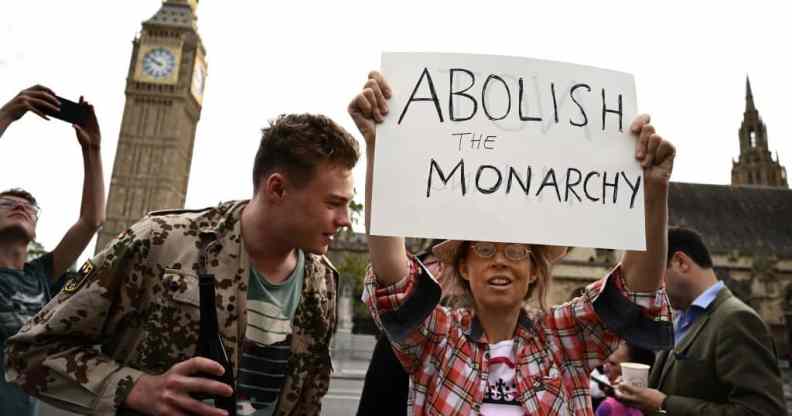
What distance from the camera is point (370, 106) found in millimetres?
1742

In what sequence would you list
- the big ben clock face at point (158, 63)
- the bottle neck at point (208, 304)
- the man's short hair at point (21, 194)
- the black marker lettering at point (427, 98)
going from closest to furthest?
the bottle neck at point (208, 304) < the black marker lettering at point (427, 98) < the man's short hair at point (21, 194) < the big ben clock face at point (158, 63)

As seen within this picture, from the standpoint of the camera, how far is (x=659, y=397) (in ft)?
8.43

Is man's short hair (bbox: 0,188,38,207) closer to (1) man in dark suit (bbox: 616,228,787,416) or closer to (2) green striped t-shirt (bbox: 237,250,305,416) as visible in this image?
(2) green striped t-shirt (bbox: 237,250,305,416)

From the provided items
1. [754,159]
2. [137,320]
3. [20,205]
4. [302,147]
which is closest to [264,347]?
[137,320]

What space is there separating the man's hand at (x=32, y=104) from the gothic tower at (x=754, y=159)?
6666 cm

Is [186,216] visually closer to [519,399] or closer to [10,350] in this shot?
[10,350]

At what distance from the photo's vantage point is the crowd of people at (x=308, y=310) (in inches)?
64.6

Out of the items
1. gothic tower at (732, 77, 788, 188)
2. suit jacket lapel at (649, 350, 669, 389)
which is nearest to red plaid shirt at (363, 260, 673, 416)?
suit jacket lapel at (649, 350, 669, 389)

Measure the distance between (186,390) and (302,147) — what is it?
920 millimetres

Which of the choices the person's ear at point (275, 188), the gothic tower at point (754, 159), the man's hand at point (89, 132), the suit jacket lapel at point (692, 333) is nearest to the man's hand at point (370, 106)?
the person's ear at point (275, 188)

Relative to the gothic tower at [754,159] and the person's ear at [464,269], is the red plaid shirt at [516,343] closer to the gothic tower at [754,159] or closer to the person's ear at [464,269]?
the person's ear at [464,269]

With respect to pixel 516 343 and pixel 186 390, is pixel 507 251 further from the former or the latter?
pixel 186 390

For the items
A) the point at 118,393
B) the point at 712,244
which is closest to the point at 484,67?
the point at 118,393

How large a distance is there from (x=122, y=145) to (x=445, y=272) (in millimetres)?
79015
